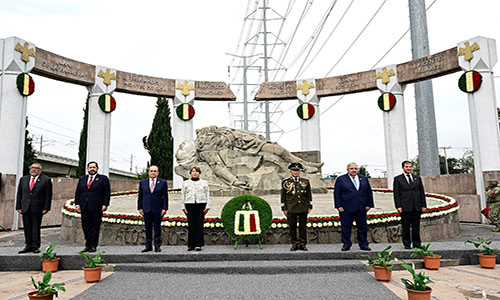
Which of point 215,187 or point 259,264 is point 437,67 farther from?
point 259,264

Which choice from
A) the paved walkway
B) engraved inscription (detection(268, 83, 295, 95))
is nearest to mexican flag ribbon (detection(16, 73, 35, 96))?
the paved walkway

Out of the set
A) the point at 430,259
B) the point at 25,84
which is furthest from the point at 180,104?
the point at 430,259

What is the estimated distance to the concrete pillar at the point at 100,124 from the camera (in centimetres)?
1301

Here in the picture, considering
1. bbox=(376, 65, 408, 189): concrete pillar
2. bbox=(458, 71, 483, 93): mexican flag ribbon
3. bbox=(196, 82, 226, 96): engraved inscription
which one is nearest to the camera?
bbox=(458, 71, 483, 93): mexican flag ribbon

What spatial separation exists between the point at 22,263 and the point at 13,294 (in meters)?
1.41

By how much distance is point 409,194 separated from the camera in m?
5.18

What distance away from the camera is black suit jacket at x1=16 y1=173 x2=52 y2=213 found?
516 cm

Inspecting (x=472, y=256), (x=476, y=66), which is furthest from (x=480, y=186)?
(x=472, y=256)

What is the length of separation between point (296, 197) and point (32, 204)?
13.0 ft

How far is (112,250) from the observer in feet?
17.2

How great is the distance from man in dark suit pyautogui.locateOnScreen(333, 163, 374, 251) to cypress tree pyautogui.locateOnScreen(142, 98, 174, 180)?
16.8 m

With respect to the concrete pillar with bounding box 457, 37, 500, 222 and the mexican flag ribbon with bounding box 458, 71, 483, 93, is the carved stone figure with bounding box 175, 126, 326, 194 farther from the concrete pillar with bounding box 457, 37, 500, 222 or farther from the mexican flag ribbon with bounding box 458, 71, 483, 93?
the mexican flag ribbon with bounding box 458, 71, 483, 93

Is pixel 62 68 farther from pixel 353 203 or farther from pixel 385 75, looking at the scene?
pixel 385 75

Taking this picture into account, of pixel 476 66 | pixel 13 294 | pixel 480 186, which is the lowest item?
pixel 13 294
